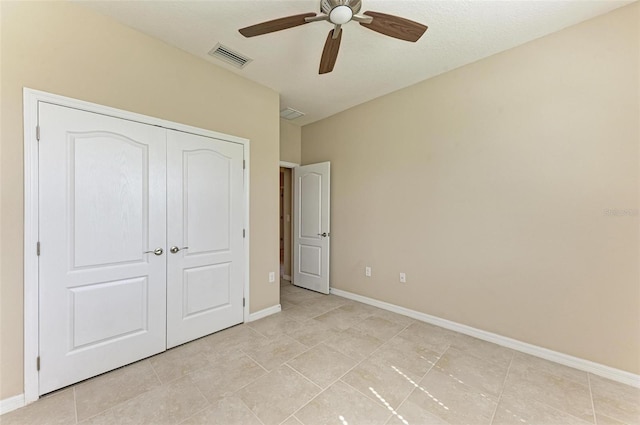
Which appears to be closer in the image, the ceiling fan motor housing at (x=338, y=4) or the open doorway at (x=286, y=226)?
the ceiling fan motor housing at (x=338, y=4)

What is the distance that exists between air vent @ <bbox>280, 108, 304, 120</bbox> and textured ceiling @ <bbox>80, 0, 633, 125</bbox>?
2.49 ft

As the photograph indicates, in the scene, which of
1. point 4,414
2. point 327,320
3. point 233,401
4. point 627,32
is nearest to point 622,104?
point 627,32

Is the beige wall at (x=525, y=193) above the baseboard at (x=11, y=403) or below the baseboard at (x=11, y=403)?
above

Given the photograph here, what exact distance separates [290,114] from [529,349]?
4115mm

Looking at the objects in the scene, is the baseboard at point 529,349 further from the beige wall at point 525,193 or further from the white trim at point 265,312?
the white trim at point 265,312

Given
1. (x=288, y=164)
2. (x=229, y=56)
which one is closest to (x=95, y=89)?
(x=229, y=56)

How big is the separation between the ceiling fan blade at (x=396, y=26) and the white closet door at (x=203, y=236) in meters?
1.85

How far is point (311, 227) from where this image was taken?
4.26 m

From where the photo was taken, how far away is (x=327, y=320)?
307 centimetres

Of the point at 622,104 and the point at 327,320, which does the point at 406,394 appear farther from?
the point at 622,104

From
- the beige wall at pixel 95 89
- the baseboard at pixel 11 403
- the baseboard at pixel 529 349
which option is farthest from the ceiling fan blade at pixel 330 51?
the baseboard at pixel 11 403

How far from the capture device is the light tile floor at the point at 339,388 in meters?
1.62

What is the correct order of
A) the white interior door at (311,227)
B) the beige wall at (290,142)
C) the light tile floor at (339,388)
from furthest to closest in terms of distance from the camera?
1. the beige wall at (290,142)
2. the white interior door at (311,227)
3. the light tile floor at (339,388)

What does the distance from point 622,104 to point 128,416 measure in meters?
4.19
